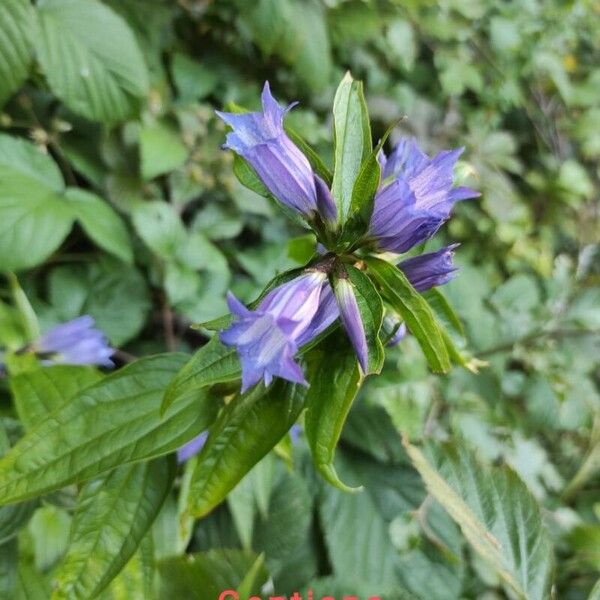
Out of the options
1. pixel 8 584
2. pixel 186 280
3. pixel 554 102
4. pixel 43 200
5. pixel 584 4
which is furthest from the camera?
pixel 554 102

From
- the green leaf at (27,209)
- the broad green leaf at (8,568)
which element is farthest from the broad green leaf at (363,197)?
the green leaf at (27,209)

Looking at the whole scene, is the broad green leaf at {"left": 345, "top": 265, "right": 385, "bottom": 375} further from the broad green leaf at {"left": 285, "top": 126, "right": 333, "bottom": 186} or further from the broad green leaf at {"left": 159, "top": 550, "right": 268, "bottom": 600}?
the broad green leaf at {"left": 159, "top": 550, "right": 268, "bottom": 600}

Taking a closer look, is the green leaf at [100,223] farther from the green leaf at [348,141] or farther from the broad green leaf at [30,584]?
the green leaf at [348,141]

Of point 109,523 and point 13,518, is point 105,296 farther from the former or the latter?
point 109,523

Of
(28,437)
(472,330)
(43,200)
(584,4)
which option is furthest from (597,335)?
(28,437)

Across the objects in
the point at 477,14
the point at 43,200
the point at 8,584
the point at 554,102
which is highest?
the point at 477,14

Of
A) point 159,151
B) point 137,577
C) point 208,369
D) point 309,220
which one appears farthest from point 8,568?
point 159,151

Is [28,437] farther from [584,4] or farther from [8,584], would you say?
[584,4]
